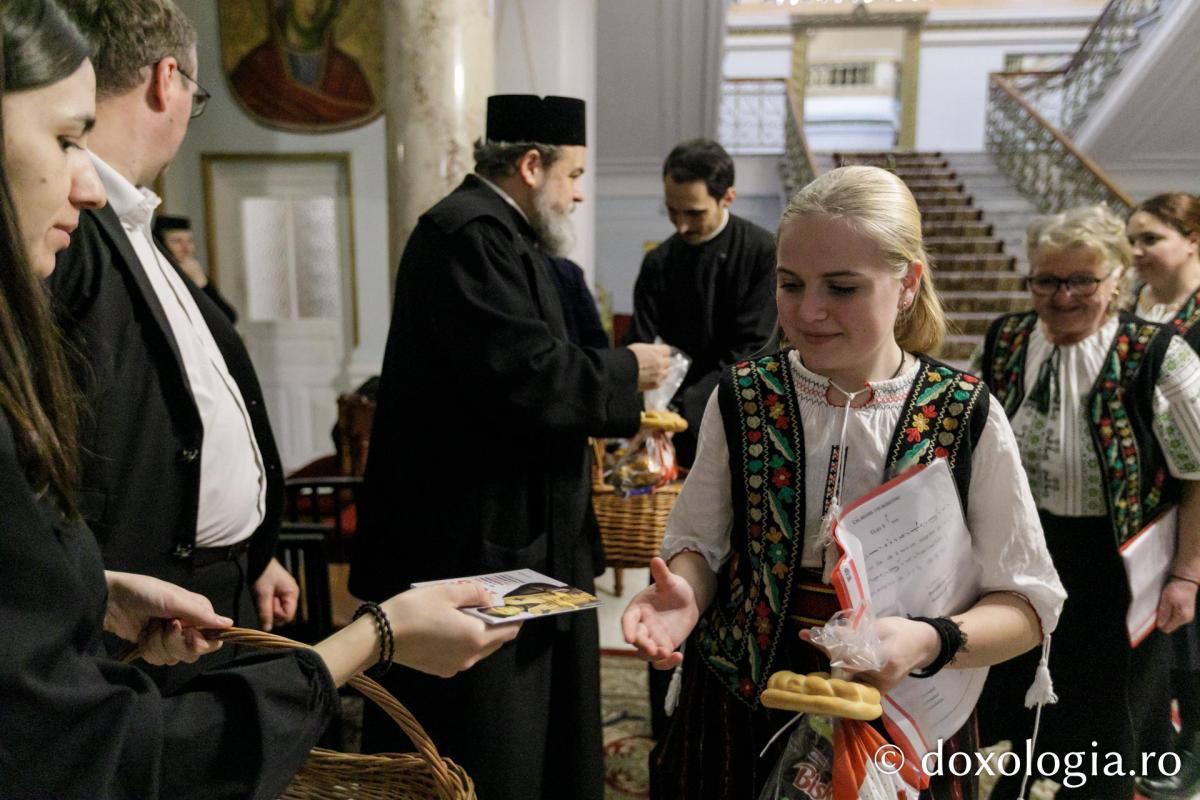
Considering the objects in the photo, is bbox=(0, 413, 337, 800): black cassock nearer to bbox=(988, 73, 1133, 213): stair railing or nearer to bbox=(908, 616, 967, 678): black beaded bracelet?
bbox=(908, 616, 967, 678): black beaded bracelet

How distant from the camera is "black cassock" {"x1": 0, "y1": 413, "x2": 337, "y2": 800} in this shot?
2.59ft

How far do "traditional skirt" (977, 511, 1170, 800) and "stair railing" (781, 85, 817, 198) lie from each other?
22.5ft

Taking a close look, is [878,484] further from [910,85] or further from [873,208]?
[910,85]

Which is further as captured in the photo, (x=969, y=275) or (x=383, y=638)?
(x=969, y=275)

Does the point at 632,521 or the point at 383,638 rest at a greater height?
the point at 383,638

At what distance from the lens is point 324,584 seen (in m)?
2.59

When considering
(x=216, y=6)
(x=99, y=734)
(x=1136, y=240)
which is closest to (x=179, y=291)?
(x=99, y=734)

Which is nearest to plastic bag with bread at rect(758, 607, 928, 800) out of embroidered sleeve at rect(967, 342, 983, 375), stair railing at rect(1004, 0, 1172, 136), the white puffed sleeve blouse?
the white puffed sleeve blouse

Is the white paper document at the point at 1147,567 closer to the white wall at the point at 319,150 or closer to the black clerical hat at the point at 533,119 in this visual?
the black clerical hat at the point at 533,119

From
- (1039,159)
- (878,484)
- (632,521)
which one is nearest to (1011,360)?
(632,521)

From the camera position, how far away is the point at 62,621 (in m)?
0.82

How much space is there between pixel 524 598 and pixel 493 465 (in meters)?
0.85

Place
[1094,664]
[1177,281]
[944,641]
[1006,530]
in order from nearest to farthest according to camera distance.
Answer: [944,641] < [1006,530] < [1094,664] < [1177,281]

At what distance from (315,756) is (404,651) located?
0.48 meters
